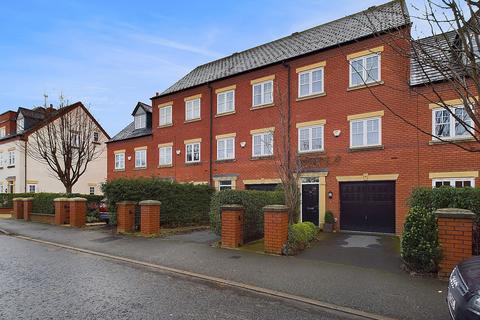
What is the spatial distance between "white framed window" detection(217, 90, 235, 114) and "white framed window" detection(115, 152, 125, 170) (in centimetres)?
1050

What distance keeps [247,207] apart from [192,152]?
12.8m

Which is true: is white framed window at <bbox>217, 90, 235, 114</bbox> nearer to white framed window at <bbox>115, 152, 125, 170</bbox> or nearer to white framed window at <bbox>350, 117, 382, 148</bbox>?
white framed window at <bbox>350, 117, 382, 148</bbox>

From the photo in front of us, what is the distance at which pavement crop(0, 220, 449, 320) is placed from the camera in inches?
249

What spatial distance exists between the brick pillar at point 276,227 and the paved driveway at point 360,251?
2.15 feet

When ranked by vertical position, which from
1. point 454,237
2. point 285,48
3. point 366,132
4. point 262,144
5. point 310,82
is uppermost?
point 285,48

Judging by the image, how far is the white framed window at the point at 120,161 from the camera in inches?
1170

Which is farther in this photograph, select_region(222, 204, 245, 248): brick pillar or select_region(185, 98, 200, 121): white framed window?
select_region(185, 98, 200, 121): white framed window

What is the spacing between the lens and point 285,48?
71.8 feet

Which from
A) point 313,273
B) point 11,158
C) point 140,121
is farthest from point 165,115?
point 11,158

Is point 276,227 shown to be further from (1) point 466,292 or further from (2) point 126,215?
(2) point 126,215

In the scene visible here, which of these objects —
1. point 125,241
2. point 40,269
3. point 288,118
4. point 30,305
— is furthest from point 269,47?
→ point 30,305

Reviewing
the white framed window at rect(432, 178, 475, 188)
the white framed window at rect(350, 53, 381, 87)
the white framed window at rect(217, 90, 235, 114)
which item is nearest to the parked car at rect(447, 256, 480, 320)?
the white framed window at rect(432, 178, 475, 188)

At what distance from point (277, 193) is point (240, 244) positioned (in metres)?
3.78

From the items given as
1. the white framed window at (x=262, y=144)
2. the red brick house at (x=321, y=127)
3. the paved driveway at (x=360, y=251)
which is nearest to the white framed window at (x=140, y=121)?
the red brick house at (x=321, y=127)
